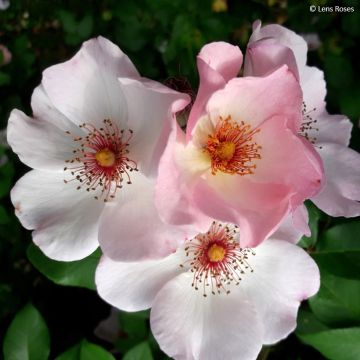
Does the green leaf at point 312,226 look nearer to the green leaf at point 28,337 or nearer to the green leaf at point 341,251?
the green leaf at point 341,251

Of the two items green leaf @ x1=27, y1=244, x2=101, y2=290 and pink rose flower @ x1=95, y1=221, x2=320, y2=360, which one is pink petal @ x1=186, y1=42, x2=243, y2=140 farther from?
green leaf @ x1=27, y1=244, x2=101, y2=290

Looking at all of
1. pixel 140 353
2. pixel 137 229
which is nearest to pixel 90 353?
pixel 140 353

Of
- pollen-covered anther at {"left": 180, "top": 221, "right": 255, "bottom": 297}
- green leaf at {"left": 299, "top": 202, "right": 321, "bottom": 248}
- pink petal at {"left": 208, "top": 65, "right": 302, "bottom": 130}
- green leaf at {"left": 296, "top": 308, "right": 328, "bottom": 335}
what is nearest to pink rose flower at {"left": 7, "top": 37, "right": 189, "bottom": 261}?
pink petal at {"left": 208, "top": 65, "right": 302, "bottom": 130}

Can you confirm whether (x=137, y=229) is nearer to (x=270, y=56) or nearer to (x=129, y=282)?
(x=129, y=282)

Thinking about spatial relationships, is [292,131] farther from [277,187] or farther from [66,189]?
[66,189]

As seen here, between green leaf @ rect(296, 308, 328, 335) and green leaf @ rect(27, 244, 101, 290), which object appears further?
green leaf @ rect(296, 308, 328, 335)

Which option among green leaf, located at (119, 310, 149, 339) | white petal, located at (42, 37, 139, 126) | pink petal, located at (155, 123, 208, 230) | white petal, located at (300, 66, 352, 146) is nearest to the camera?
pink petal, located at (155, 123, 208, 230)
